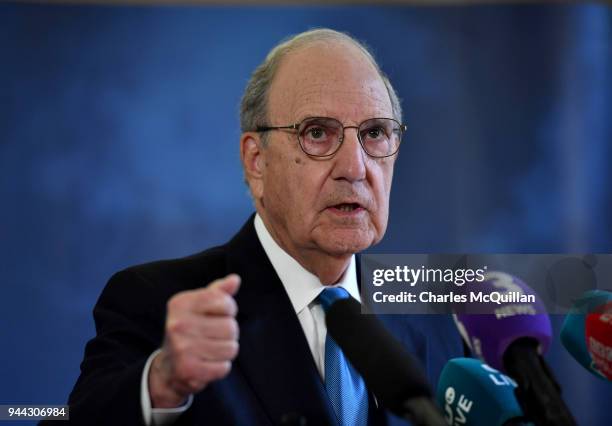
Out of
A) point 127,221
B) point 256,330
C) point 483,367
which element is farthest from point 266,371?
point 127,221

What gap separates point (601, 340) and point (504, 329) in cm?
23

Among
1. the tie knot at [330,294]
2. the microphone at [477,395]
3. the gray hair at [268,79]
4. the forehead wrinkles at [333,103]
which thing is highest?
the gray hair at [268,79]

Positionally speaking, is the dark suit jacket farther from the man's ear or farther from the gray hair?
the gray hair

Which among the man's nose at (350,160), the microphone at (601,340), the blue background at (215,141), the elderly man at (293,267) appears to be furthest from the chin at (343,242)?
the microphone at (601,340)

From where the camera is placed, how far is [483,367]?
1355mm

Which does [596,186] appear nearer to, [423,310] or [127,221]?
[423,310]

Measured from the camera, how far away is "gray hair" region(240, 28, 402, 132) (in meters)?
1.71

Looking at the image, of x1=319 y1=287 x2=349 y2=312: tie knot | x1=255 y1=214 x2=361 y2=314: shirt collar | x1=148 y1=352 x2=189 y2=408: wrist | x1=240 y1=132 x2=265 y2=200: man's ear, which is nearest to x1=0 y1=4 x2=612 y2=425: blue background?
x1=240 y1=132 x2=265 y2=200: man's ear

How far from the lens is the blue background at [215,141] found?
186cm

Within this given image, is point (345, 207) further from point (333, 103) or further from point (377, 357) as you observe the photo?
point (377, 357)

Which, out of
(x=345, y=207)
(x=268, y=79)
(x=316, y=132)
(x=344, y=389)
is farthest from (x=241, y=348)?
(x=268, y=79)

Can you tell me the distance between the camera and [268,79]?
174 cm

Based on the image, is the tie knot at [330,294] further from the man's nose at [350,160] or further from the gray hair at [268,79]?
the gray hair at [268,79]

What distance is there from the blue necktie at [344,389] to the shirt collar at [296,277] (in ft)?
0.41
